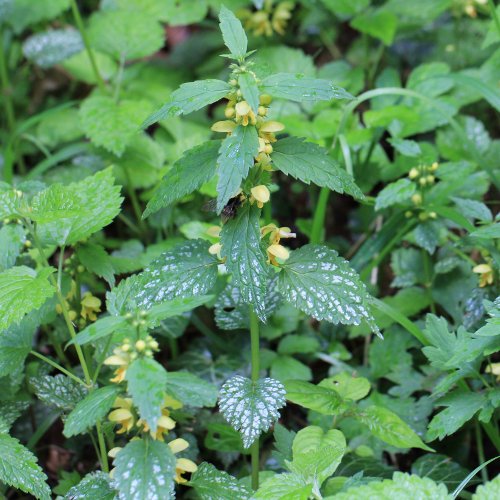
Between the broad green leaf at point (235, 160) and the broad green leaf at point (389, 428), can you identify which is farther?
the broad green leaf at point (389, 428)

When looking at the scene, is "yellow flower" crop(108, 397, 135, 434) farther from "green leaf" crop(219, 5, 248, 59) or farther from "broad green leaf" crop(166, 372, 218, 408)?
"green leaf" crop(219, 5, 248, 59)

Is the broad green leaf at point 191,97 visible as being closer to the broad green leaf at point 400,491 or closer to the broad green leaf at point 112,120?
the broad green leaf at point 400,491

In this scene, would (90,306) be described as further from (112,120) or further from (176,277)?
(112,120)

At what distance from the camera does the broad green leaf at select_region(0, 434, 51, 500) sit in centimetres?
159

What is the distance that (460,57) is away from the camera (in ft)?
10.0

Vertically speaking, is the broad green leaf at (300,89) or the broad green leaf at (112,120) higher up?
the broad green leaf at (300,89)

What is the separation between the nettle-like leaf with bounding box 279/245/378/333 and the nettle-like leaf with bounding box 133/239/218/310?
0.58ft

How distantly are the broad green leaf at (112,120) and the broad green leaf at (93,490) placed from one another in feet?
4.07

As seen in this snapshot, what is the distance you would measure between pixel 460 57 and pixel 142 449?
2.32 metres

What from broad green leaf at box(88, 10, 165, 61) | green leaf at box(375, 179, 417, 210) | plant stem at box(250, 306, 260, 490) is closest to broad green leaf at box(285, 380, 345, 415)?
plant stem at box(250, 306, 260, 490)

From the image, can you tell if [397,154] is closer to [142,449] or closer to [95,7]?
[142,449]

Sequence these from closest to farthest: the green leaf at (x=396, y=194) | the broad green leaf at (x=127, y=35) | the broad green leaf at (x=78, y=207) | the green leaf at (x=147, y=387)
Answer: the green leaf at (x=147, y=387), the broad green leaf at (x=78, y=207), the green leaf at (x=396, y=194), the broad green leaf at (x=127, y=35)

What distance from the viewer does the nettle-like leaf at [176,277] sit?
5.24 feet

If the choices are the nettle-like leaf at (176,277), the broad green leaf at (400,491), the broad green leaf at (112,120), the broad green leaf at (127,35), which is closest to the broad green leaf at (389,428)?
the broad green leaf at (400,491)
